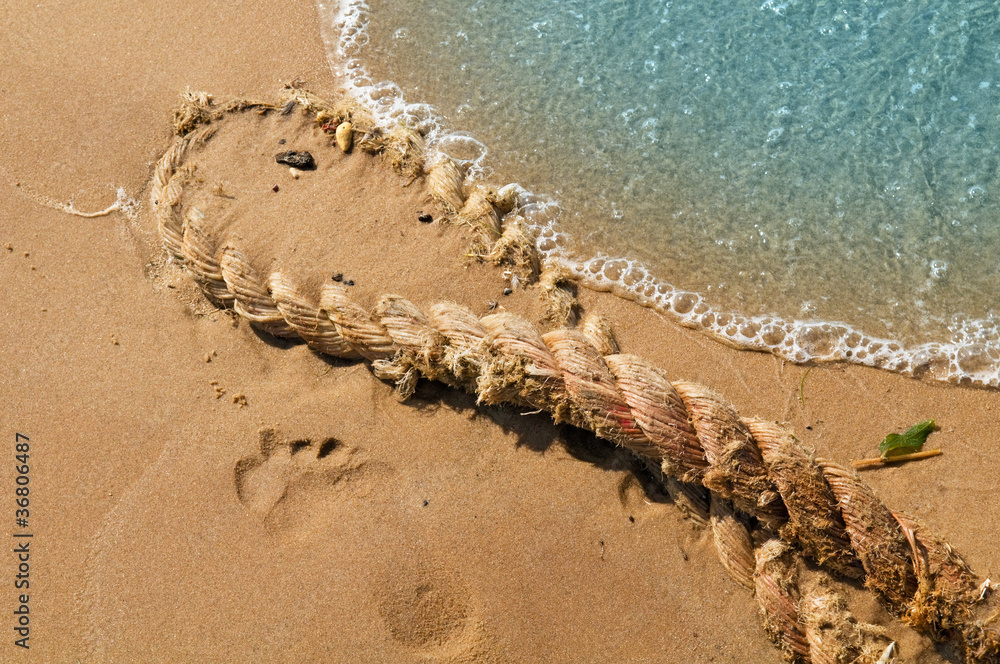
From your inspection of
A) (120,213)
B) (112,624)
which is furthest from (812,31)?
(112,624)

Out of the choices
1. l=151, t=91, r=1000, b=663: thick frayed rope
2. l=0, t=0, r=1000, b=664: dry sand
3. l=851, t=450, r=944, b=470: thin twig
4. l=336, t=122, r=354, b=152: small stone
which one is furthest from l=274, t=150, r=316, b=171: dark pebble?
l=851, t=450, r=944, b=470: thin twig

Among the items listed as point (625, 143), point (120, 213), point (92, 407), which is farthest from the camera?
point (625, 143)

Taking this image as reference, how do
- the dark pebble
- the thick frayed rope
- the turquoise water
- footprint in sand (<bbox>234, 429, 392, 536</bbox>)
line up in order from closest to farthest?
the thick frayed rope
footprint in sand (<bbox>234, 429, 392, 536</bbox>)
the turquoise water
the dark pebble

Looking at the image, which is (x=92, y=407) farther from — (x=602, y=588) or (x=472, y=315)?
(x=602, y=588)

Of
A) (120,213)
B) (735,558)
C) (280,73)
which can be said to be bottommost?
(735,558)

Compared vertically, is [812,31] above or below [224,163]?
above

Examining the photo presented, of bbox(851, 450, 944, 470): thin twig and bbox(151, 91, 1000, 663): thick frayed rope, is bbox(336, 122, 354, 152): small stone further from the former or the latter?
bbox(851, 450, 944, 470): thin twig
